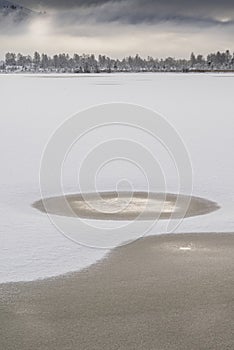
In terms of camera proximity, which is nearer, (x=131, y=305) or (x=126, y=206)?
(x=131, y=305)

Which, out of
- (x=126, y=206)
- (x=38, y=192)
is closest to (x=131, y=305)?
(x=126, y=206)

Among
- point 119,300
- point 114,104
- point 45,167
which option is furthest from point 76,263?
point 114,104

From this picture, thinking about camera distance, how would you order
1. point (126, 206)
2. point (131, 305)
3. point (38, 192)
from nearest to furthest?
point (131, 305) < point (126, 206) < point (38, 192)

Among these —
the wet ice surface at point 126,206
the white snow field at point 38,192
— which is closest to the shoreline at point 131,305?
the white snow field at point 38,192

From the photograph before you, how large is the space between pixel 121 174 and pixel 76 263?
4.94m

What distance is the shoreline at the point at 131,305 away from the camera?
14.6ft

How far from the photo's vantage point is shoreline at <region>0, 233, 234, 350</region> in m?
4.46

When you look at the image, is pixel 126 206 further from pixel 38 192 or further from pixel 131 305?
pixel 131 305

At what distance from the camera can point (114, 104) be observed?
28.6 metres

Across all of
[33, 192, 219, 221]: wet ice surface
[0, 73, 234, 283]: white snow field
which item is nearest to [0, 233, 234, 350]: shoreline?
[0, 73, 234, 283]: white snow field

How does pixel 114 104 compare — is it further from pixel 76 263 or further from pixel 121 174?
pixel 76 263

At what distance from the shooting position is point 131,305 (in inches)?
200

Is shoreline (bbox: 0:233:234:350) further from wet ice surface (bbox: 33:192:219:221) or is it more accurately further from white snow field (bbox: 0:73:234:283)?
wet ice surface (bbox: 33:192:219:221)

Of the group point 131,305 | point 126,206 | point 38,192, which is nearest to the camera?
point 131,305
